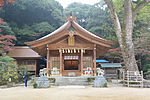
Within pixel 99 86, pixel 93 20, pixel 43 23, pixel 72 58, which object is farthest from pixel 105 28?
pixel 99 86

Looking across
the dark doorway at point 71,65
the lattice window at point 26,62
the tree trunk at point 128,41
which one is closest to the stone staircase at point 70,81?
the tree trunk at point 128,41

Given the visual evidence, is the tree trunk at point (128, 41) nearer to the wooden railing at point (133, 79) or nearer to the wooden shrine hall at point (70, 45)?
the wooden railing at point (133, 79)

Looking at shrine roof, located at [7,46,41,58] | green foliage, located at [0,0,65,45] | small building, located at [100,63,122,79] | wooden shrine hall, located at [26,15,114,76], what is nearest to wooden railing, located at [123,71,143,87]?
wooden shrine hall, located at [26,15,114,76]

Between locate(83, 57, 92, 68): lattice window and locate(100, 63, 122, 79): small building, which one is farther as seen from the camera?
locate(100, 63, 122, 79): small building

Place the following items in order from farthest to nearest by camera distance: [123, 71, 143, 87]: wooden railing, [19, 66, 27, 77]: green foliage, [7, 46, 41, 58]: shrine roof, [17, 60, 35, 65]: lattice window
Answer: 1. [17, 60, 35, 65]: lattice window
2. [7, 46, 41, 58]: shrine roof
3. [19, 66, 27, 77]: green foliage
4. [123, 71, 143, 87]: wooden railing

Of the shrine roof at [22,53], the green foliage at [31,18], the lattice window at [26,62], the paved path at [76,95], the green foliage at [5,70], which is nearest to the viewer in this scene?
the paved path at [76,95]

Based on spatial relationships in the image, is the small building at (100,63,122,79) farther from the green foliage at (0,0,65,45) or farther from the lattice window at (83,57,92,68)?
the green foliage at (0,0,65,45)

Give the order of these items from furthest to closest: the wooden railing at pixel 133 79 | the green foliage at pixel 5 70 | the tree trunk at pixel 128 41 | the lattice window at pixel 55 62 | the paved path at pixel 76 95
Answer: the lattice window at pixel 55 62 → the green foliage at pixel 5 70 → the tree trunk at pixel 128 41 → the wooden railing at pixel 133 79 → the paved path at pixel 76 95

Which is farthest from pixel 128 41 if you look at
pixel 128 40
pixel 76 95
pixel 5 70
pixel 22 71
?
pixel 22 71

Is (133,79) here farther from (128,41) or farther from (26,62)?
(26,62)

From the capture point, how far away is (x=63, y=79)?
1088 centimetres

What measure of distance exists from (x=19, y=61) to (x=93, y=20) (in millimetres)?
15625

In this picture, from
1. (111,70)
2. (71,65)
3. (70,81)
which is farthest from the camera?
(111,70)

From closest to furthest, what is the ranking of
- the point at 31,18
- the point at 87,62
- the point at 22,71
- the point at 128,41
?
1. the point at 128,41
2. the point at 87,62
3. the point at 22,71
4. the point at 31,18
